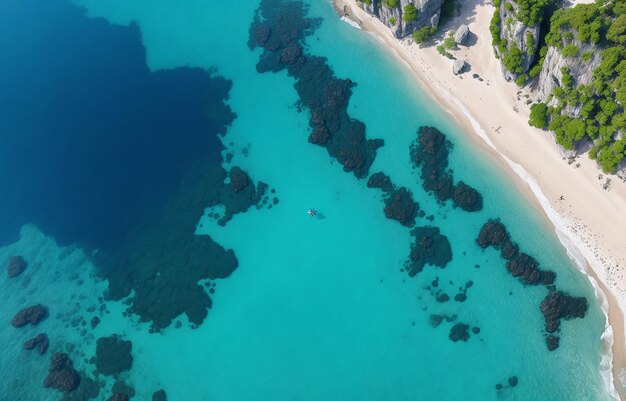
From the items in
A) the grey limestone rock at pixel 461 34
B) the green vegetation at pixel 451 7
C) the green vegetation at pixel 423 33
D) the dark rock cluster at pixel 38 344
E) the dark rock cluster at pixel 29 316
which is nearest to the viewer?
the dark rock cluster at pixel 38 344

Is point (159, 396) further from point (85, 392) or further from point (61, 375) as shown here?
point (61, 375)

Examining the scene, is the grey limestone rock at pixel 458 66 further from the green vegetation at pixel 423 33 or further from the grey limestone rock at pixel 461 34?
the green vegetation at pixel 423 33

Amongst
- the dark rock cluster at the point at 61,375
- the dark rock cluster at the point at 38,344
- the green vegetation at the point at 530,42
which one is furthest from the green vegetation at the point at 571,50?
the dark rock cluster at the point at 38,344

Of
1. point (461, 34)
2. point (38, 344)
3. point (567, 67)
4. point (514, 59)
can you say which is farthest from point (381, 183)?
point (38, 344)

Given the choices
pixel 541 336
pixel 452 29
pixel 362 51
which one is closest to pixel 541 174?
pixel 541 336

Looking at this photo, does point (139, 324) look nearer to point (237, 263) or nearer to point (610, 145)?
point (237, 263)

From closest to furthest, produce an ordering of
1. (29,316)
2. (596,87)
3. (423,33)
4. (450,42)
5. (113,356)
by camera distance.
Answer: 1. (596,87)
2. (113,356)
3. (29,316)
4. (450,42)
5. (423,33)
